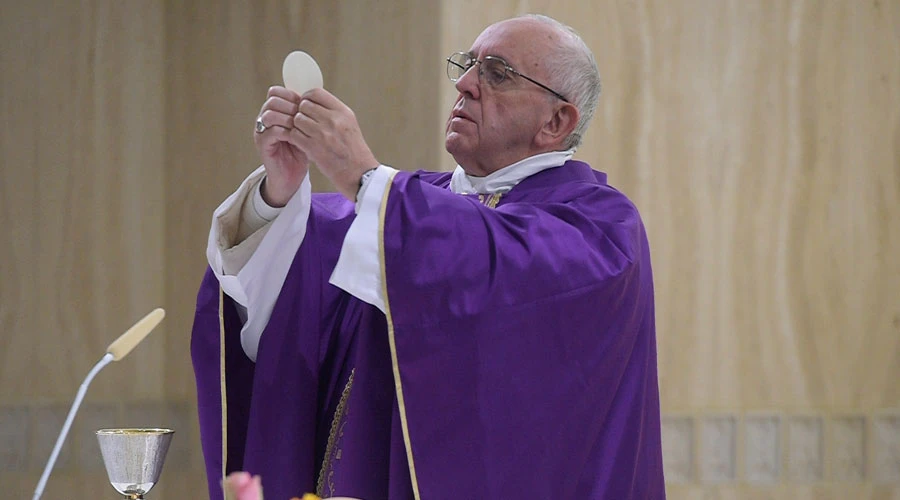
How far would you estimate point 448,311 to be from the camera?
2.29m

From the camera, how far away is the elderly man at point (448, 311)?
2303 mm

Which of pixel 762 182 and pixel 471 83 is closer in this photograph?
pixel 471 83

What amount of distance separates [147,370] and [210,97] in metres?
1.07

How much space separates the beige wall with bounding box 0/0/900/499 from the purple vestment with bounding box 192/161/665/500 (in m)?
1.68

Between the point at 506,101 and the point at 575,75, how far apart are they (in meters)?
0.19

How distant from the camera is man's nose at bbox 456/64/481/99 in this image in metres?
2.78

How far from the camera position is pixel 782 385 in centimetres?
445

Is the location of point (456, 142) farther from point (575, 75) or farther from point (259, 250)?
point (259, 250)

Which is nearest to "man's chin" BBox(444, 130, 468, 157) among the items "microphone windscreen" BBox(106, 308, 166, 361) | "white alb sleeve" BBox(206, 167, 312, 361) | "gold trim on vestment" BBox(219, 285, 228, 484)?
"white alb sleeve" BBox(206, 167, 312, 361)

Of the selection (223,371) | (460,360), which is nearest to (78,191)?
(223,371)

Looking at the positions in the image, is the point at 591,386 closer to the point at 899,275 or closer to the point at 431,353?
the point at 431,353

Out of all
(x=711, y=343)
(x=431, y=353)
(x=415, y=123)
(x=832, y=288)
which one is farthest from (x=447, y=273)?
(x=832, y=288)

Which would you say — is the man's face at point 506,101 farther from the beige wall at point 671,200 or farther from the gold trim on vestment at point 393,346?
the beige wall at point 671,200

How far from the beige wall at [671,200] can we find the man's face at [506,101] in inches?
61.5
